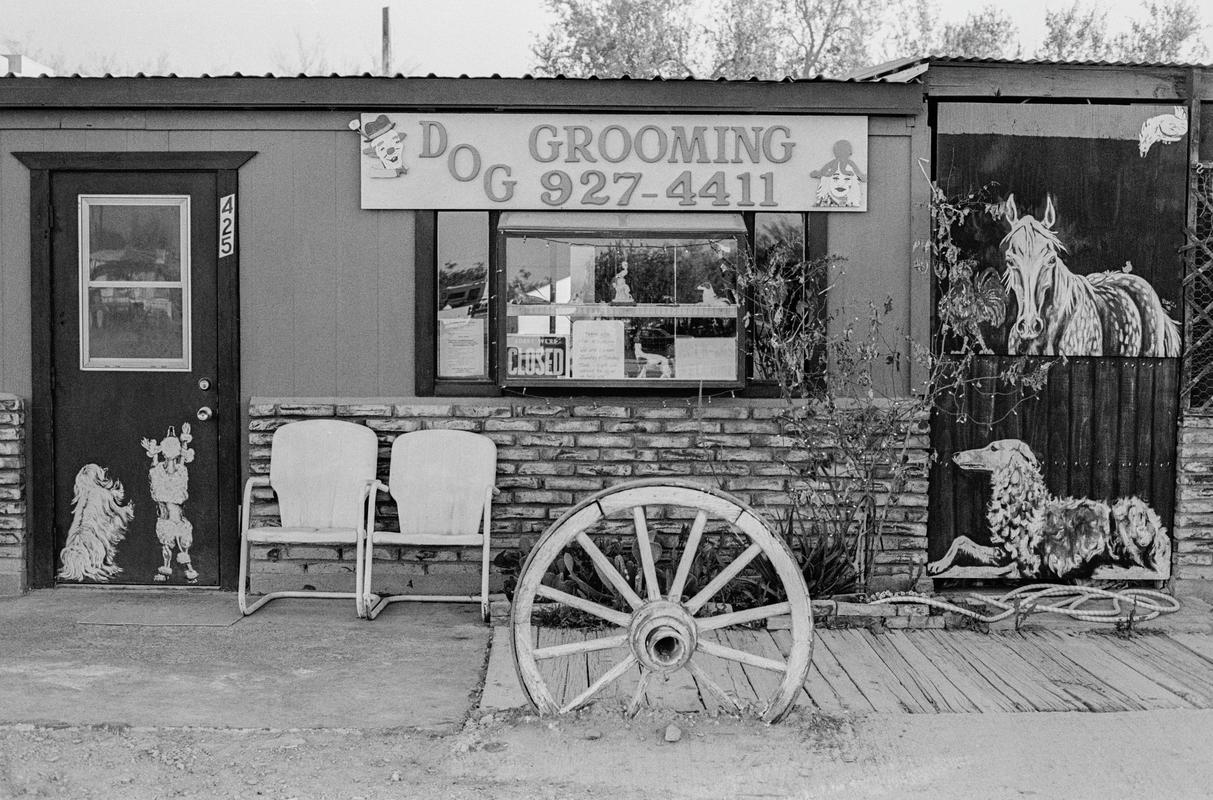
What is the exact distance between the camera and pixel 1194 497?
22.1ft

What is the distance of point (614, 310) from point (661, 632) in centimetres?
260

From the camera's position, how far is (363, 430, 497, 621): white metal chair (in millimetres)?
6500

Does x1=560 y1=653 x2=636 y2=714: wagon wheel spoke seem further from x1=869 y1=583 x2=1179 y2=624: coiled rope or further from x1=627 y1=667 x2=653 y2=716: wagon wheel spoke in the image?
x1=869 y1=583 x2=1179 y2=624: coiled rope

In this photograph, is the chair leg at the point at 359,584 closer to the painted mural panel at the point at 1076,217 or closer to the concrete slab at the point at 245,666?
the concrete slab at the point at 245,666

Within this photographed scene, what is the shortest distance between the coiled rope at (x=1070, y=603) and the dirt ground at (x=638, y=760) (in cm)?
133

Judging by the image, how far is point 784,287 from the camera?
6414 mm

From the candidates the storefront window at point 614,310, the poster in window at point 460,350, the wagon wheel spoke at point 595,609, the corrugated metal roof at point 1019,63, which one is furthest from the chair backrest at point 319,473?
the corrugated metal roof at point 1019,63

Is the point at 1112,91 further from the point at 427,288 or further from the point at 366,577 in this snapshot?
the point at 366,577

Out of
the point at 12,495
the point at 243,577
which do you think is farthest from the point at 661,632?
the point at 12,495

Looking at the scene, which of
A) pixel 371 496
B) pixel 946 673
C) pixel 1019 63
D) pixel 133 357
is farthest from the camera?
pixel 133 357

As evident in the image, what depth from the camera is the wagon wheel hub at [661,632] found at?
4.37 metres

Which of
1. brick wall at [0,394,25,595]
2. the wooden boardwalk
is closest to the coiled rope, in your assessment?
the wooden boardwalk

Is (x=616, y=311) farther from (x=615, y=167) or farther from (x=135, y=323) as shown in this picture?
(x=135, y=323)

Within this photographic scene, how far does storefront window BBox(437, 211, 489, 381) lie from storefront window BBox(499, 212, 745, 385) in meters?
0.19
